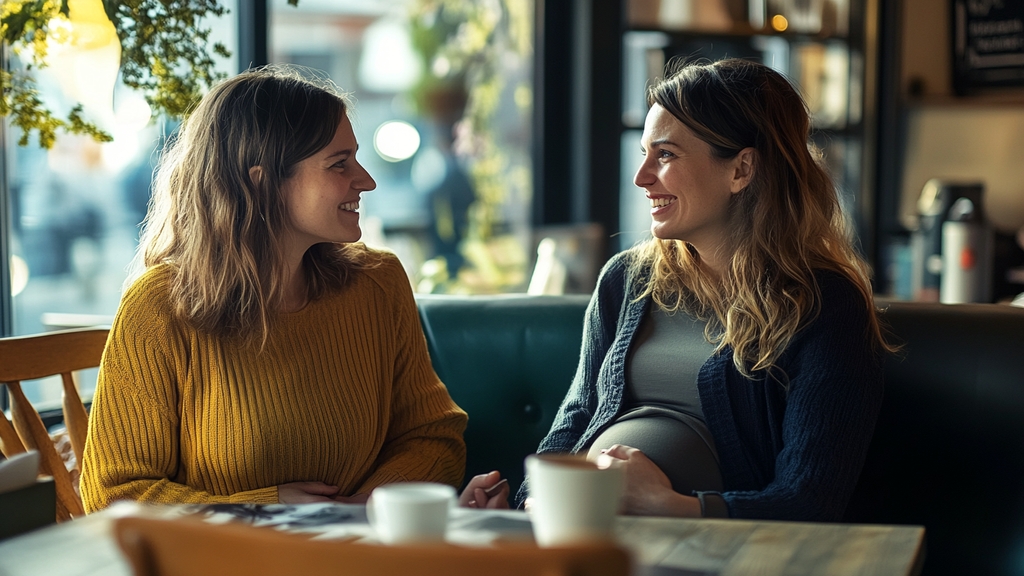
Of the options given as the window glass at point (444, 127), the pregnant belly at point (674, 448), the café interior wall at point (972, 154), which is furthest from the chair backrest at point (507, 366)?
the café interior wall at point (972, 154)

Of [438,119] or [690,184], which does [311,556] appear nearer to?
[690,184]

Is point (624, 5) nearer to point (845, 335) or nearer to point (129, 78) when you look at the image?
point (129, 78)

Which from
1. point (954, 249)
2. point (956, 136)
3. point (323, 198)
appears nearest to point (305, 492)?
point (323, 198)

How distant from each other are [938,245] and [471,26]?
204 cm

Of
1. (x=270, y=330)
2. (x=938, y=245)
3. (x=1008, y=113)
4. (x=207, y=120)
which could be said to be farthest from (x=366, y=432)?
(x=1008, y=113)

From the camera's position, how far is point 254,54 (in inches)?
113

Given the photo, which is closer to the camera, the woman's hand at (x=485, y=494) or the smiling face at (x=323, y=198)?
the woman's hand at (x=485, y=494)

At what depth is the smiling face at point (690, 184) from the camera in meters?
1.80

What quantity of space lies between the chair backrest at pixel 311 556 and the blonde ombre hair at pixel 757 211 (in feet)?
3.39

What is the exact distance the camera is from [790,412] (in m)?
1.62

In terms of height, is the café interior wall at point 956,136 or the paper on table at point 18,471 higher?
the café interior wall at point 956,136

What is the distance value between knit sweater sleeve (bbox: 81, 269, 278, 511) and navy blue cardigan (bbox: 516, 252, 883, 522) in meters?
0.60

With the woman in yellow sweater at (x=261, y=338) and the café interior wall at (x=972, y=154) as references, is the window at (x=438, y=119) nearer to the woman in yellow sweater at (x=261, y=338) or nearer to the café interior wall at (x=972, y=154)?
the woman in yellow sweater at (x=261, y=338)

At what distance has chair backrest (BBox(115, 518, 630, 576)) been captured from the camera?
28.3 inches
